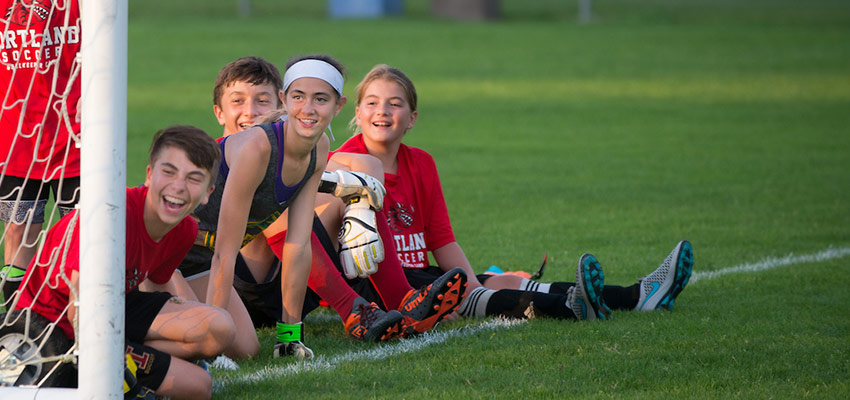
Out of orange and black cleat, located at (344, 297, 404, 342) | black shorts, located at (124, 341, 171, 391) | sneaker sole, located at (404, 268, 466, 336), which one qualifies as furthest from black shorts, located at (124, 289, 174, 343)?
→ sneaker sole, located at (404, 268, 466, 336)

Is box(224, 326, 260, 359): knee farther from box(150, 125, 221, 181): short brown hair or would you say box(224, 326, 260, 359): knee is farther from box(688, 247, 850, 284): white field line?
box(688, 247, 850, 284): white field line

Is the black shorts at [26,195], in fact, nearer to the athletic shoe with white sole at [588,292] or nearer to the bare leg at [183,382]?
the bare leg at [183,382]

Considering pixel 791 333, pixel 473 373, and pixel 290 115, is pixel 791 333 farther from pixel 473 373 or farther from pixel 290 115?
pixel 290 115

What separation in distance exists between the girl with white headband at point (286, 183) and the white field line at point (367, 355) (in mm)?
139

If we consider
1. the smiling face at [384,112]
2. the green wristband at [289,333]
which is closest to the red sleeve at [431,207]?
the smiling face at [384,112]

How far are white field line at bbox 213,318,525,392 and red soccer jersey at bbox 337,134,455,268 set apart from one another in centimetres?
62

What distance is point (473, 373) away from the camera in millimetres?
3834

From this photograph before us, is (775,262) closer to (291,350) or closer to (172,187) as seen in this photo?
(291,350)

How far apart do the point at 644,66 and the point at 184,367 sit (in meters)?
18.4

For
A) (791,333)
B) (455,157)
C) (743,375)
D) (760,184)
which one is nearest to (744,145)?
(760,184)

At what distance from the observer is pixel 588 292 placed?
4.59 metres

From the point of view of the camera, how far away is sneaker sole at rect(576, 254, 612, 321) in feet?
14.8

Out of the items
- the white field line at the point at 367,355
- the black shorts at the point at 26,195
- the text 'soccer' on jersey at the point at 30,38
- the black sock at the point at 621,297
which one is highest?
the text 'soccer' on jersey at the point at 30,38

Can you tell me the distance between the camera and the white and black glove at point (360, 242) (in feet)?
14.4
